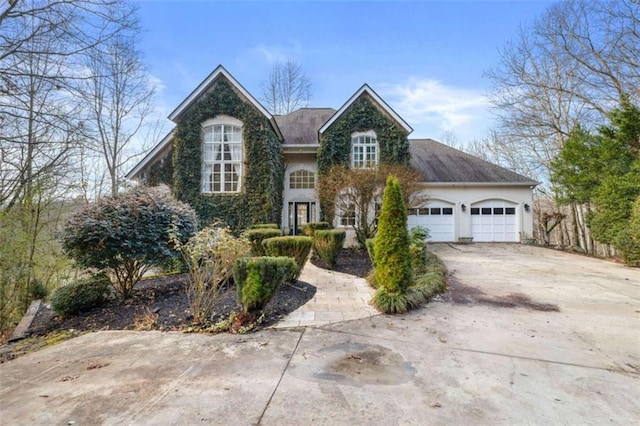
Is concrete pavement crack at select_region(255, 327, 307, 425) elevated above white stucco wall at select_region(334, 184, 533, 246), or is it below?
below

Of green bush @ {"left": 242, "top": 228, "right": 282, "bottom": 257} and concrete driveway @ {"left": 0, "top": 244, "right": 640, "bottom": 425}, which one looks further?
green bush @ {"left": 242, "top": 228, "right": 282, "bottom": 257}

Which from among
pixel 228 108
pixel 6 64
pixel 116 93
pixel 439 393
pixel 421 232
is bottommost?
pixel 439 393

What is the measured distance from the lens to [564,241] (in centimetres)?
2067

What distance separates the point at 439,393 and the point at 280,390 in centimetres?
156

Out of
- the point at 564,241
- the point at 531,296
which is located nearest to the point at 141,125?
the point at 531,296

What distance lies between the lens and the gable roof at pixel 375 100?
15.3 meters

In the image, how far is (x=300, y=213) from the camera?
16375mm

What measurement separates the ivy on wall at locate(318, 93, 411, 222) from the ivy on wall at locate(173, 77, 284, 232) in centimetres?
297

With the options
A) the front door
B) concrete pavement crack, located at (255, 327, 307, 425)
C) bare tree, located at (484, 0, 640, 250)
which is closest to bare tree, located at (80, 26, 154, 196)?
the front door

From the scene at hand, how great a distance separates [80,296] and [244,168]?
30.8 feet

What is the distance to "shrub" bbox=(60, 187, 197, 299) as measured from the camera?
586 cm

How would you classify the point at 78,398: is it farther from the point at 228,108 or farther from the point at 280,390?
the point at 228,108

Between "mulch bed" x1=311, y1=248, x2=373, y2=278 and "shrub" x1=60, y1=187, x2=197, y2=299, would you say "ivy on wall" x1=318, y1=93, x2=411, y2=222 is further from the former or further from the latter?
"shrub" x1=60, y1=187, x2=197, y2=299

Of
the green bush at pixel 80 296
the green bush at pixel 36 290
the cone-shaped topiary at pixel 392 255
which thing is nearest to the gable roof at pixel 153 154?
the green bush at pixel 36 290
